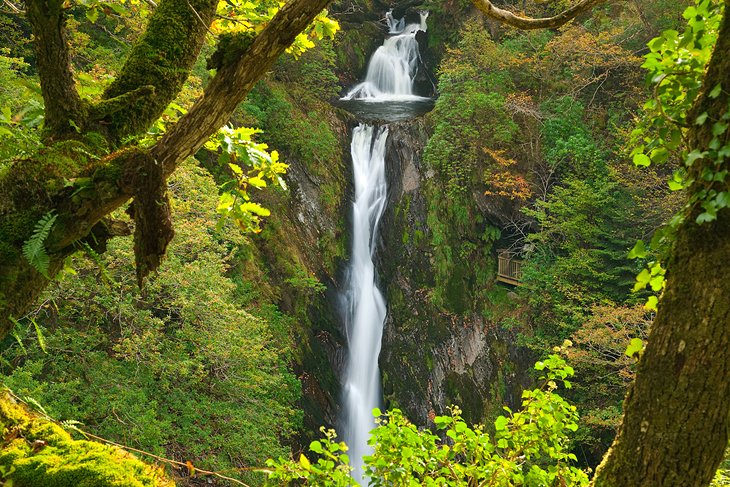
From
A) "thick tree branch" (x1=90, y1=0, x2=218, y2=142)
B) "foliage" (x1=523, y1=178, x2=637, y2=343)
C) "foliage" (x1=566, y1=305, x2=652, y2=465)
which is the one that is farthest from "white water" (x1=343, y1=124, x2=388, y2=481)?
"thick tree branch" (x1=90, y1=0, x2=218, y2=142)

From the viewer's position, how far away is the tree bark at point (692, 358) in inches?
67.0

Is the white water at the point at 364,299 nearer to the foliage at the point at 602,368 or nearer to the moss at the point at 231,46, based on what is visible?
the foliage at the point at 602,368

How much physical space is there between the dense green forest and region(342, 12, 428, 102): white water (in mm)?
459

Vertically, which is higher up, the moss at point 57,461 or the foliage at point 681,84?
the foliage at point 681,84

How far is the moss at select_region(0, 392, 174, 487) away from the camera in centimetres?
179

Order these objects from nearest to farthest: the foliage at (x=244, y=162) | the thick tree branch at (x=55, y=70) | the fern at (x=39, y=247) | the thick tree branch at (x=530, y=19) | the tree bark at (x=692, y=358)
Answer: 1. the tree bark at (x=692, y=358)
2. the fern at (x=39, y=247)
3. the thick tree branch at (x=55, y=70)
4. the thick tree branch at (x=530, y=19)
5. the foliage at (x=244, y=162)

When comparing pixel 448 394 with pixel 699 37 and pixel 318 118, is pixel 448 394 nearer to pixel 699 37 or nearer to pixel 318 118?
pixel 318 118

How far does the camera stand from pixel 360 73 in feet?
67.4

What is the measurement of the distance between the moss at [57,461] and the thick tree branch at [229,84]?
40.8 inches

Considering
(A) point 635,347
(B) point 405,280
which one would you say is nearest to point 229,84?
(A) point 635,347

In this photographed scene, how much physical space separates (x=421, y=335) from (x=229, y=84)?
11.8m

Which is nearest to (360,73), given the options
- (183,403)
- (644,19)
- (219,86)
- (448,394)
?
(644,19)

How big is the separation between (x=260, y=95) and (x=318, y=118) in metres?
1.66

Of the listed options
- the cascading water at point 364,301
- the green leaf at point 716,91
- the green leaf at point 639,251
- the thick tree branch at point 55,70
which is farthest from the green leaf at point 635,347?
the cascading water at point 364,301
